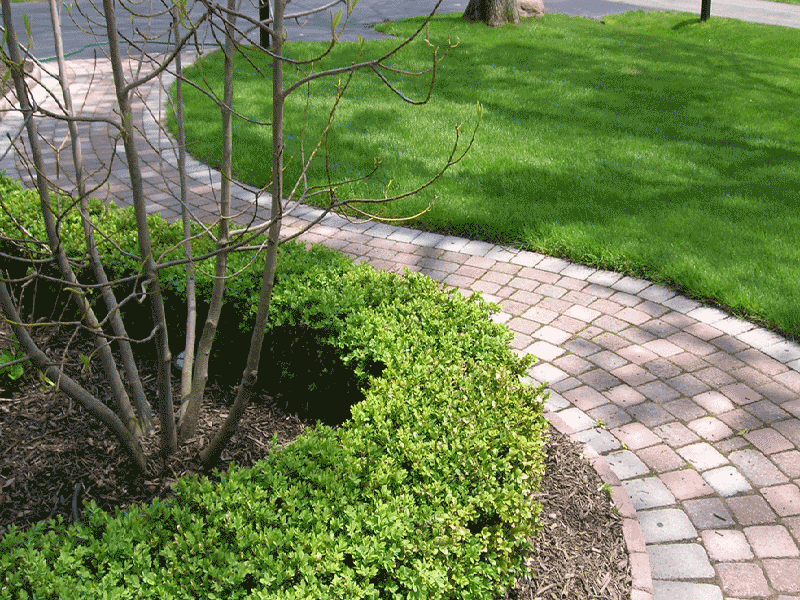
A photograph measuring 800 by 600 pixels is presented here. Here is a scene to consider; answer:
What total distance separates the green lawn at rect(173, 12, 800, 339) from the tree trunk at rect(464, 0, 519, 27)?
1036 mm

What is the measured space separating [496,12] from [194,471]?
14537 millimetres

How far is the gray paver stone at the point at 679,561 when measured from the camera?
3270mm

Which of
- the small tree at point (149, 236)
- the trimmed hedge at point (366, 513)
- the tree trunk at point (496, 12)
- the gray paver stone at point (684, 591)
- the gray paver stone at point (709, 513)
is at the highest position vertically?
the tree trunk at point (496, 12)

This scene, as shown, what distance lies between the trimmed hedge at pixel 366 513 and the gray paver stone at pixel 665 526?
2.26 feet

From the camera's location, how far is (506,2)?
1566 centimetres

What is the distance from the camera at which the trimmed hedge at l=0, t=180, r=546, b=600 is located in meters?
2.46

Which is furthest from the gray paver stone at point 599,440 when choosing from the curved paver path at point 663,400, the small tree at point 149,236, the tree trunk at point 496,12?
the tree trunk at point 496,12

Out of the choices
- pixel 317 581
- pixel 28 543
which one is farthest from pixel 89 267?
pixel 317 581

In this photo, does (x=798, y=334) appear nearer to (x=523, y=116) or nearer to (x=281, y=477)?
(x=281, y=477)

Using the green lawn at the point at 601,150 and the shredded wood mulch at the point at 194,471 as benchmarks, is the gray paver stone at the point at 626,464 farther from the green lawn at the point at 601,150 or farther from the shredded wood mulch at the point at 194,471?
the green lawn at the point at 601,150

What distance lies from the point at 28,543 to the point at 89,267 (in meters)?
2.45

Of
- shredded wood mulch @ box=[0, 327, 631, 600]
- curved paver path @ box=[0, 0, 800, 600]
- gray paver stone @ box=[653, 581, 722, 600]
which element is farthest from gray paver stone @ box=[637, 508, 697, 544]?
gray paver stone @ box=[653, 581, 722, 600]

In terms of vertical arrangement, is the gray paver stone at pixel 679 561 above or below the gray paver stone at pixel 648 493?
below

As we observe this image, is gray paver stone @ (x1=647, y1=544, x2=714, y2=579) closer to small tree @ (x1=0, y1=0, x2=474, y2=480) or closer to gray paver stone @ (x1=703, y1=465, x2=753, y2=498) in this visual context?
gray paver stone @ (x1=703, y1=465, x2=753, y2=498)
